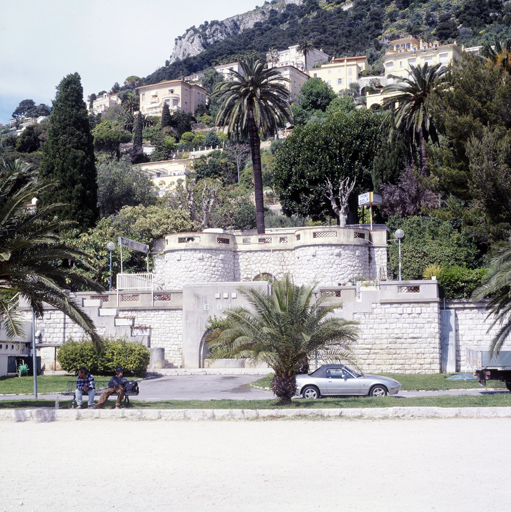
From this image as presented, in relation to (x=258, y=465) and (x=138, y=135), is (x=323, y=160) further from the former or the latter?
(x=138, y=135)

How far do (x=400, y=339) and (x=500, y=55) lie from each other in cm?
1885

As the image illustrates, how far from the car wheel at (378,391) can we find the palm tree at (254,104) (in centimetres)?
2251

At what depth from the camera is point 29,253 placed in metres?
17.3

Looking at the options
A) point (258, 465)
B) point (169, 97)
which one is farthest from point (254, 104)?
point (169, 97)

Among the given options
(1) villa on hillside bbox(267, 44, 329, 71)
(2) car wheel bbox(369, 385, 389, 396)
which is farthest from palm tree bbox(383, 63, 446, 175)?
(1) villa on hillside bbox(267, 44, 329, 71)

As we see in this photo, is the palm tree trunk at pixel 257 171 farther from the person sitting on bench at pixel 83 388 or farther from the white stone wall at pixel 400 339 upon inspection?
the person sitting on bench at pixel 83 388

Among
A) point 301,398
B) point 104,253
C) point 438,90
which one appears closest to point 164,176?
point 104,253

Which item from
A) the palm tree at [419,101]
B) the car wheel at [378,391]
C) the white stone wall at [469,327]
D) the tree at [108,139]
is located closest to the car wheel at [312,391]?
the car wheel at [378,391]

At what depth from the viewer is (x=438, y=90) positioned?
1535 inches

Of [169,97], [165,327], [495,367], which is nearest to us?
[495,367]

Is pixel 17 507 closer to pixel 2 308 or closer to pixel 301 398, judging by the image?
pixel 2 308

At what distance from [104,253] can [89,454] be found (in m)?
→ 31.5

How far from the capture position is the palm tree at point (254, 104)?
4244 cm

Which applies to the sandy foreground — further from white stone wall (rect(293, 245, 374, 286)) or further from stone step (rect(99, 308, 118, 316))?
white stone wall (rect(293, 245, 374, 286))
